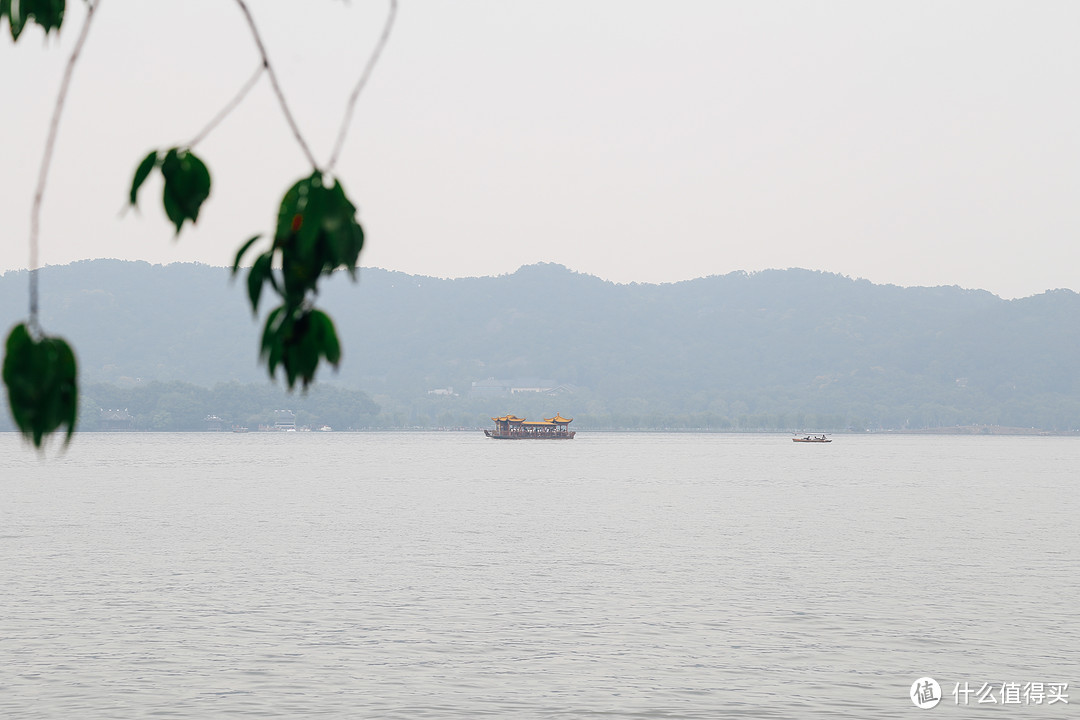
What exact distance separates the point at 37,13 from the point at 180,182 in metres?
2.24

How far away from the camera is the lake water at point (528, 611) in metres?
31.5

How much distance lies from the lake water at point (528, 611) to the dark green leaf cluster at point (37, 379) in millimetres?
26413

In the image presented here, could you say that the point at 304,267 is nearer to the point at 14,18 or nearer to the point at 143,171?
the point at 143,171

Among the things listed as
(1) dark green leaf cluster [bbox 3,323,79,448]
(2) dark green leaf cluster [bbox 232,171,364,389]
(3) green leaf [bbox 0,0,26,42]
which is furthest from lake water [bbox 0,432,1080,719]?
(1) dark green leaf cluster [bbox 3,323,79,448]

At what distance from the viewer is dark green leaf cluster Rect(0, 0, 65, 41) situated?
650cm

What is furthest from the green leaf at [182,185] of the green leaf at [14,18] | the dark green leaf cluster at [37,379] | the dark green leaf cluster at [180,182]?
the green leaf at [14,18]

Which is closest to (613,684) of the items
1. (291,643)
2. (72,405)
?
(291,643)

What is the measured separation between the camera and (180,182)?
508cm

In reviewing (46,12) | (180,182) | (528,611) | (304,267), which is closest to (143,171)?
(180,182)

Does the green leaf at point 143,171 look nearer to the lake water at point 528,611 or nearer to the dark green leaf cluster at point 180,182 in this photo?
the dark green leaf cluster at point 180,182

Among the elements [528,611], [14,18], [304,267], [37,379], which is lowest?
[528,611]

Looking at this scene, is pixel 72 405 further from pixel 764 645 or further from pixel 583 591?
pixel 583 591

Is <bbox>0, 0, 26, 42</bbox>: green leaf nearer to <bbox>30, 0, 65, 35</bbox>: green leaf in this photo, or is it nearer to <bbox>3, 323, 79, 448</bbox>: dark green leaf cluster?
<bbox>30, 0, 65, 35</bbox>: green leaf

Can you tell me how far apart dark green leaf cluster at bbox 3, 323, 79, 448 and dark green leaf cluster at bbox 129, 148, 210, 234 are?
81 cm
